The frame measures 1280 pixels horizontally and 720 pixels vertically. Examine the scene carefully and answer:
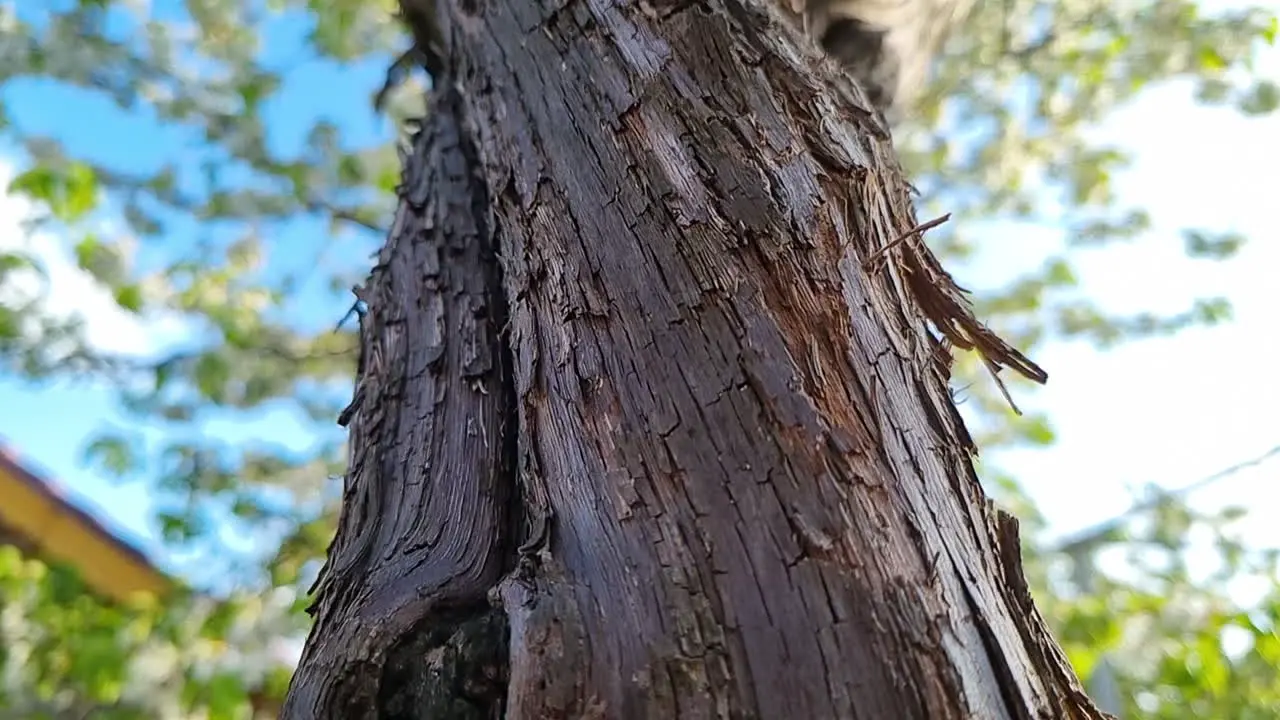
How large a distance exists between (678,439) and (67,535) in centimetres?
405

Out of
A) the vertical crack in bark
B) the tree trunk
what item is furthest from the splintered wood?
the vertical crack in bark

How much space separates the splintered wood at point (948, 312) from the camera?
0.96m

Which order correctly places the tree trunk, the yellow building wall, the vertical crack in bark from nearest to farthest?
the tree trunk → the vertical crack in bark → the yellow building wall

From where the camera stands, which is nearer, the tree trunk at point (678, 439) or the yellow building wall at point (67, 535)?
the tree trunk at point (678, 439)

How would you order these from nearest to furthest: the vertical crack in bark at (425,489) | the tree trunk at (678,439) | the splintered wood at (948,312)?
the tree trunk at (678,439) → the vertical crack in bark at (425,489) → the splintered wood at (948,312)

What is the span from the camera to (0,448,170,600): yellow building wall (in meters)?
3.68

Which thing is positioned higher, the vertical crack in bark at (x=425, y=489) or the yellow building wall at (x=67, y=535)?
the yellow building wall at (x=67, y=535)

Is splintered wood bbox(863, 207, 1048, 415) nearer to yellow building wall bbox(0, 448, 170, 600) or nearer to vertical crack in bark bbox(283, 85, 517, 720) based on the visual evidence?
vertical crack in bark bbox(283, 85, 517, 720)

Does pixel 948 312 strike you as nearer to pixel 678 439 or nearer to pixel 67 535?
pixel 678 439

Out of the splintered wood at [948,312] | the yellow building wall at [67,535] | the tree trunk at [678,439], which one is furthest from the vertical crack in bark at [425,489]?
the yellow building wall at [67,535]

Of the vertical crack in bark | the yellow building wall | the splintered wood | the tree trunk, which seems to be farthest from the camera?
the yellow building wall

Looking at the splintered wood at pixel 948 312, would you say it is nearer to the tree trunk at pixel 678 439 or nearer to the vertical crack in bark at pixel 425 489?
the tree trunk at pixel 678 439

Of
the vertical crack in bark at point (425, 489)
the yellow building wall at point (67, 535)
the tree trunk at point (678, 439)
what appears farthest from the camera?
the yellow building wall at point (67, 535)

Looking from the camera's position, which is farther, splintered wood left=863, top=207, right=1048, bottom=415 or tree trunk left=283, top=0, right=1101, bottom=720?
splintered wood left=863, top=207, right=1048, bottom=415
